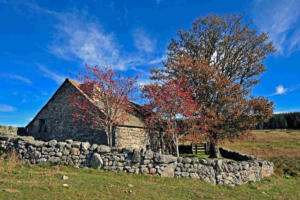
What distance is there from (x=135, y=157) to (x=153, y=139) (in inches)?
340

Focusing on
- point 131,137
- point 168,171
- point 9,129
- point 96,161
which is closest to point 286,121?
point 131,137

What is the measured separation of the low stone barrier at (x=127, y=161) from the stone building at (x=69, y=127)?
16.9ft

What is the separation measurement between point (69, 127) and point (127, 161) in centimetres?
1000

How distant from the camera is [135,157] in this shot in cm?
1002

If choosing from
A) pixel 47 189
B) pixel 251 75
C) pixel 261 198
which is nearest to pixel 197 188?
pixel 261 198

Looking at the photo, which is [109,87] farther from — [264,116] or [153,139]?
[264,116]

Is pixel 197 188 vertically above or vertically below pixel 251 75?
below

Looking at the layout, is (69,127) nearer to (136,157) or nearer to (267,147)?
(136,157)

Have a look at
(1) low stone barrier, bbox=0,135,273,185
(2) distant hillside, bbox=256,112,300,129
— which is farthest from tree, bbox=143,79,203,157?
(2) distant hillside, bbox=256,112,300,129

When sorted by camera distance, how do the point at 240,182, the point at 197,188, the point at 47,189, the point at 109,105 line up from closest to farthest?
the point at 47,189 → the point at 197,188 → the point at 240,182 → the point at 109,105

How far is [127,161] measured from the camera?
1011 centimetres

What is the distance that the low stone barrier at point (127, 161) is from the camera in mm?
10016

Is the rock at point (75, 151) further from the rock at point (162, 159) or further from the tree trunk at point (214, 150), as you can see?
the tree trunk at point (214, 150)

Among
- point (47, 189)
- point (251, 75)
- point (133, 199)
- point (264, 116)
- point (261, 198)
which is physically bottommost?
point (261, 198)
